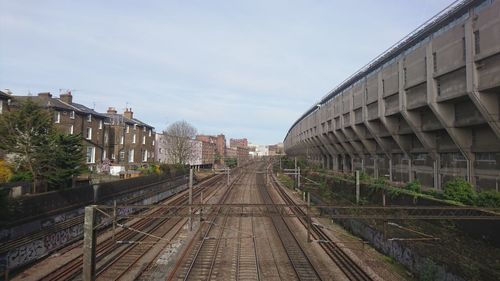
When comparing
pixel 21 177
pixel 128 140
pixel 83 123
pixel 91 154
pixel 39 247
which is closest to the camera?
pixel 39 247

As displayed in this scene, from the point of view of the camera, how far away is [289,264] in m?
18.3

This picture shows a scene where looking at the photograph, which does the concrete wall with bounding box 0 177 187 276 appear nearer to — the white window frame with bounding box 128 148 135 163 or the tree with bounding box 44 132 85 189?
the tree with bounding box 44 132 85 189

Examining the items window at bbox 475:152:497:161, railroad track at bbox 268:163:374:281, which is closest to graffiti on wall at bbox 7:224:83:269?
railroad track at bbox 268:163:374:281

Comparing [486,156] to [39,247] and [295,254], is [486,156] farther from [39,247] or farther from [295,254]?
[39,247]

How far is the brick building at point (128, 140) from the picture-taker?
54.0m

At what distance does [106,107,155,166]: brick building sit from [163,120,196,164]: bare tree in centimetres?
1039

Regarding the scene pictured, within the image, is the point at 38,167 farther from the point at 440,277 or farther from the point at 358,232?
the point at 440,277

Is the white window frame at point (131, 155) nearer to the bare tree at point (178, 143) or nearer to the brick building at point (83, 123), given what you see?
the brick building at point (83, 123)

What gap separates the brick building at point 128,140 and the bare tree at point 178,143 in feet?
34.1

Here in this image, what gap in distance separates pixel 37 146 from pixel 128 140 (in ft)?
108

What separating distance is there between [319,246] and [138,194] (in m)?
21.3

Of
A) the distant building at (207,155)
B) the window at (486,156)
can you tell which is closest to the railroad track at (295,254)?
the window at (486,156)

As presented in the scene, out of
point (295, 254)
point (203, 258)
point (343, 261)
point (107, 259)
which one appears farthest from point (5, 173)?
point (343, 261)

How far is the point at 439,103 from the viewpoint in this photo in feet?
85.6
